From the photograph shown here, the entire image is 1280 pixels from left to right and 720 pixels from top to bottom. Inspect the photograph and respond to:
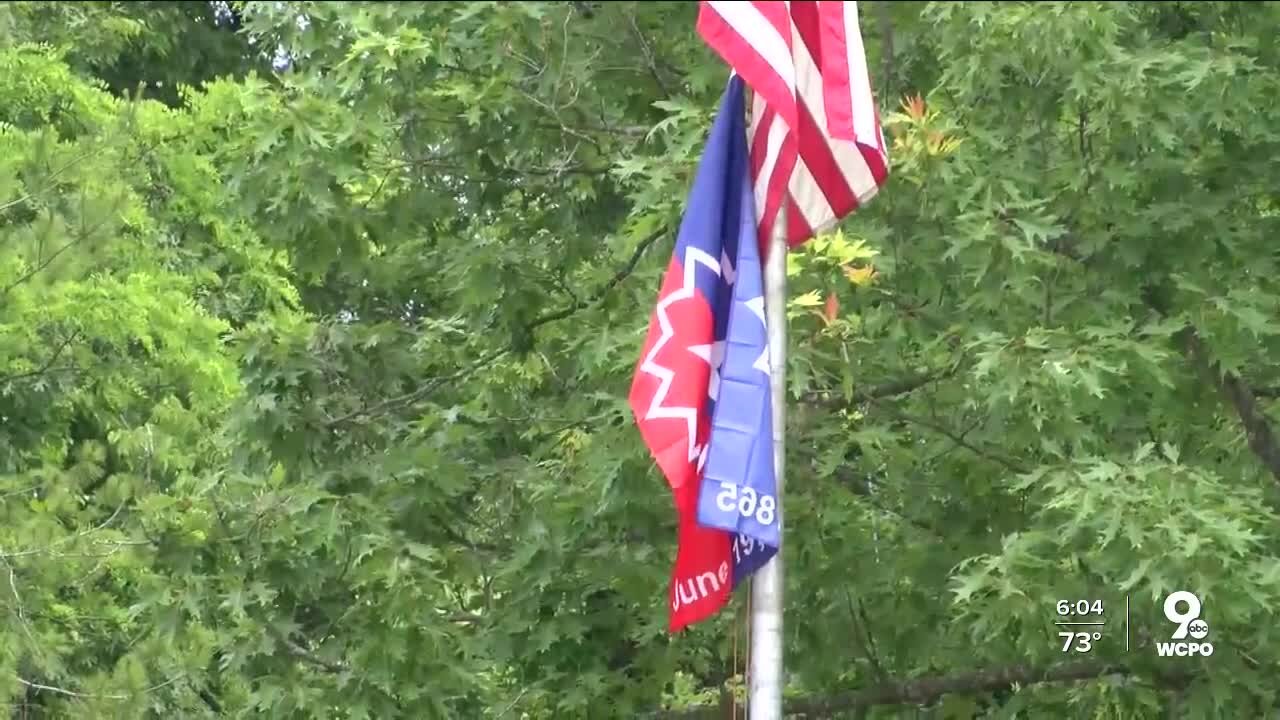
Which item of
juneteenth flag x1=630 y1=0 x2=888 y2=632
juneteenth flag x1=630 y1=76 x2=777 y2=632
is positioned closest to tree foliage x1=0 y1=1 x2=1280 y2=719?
juneteenth flag x1=630 y1=0 x2=888 y2=632

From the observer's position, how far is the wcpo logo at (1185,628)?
24.3 ft

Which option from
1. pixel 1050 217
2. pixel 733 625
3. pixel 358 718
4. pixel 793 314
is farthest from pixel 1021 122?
pixel 358 718

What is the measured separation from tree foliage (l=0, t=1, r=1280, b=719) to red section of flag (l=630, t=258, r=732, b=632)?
1.06m

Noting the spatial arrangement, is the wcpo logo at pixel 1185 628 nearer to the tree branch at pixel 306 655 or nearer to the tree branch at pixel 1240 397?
the tree branch at pixel 1240 397

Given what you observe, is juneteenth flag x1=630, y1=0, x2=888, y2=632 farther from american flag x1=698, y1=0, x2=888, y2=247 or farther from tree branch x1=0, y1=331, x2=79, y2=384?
tree branch x1=0, y1=331, x2=79, y2=384

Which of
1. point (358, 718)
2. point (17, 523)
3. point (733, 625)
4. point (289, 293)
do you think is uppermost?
point (289, 293)

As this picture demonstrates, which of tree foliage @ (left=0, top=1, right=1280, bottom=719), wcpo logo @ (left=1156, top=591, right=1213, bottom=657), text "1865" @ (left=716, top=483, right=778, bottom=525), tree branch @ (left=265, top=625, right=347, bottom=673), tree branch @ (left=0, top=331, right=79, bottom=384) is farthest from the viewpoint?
tree branch @ (left=0, top=331, right=79, bottom=384)

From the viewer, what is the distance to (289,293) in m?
15.1

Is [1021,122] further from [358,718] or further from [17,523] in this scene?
[17,523]

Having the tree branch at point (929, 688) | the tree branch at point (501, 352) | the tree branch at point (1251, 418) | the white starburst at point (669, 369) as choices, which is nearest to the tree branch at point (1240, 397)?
the tree branch at point (1251, 418)

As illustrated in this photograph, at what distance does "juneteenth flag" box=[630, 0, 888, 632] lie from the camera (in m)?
6.68

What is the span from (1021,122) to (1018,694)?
2.58 meters

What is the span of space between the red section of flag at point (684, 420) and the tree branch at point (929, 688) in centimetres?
233

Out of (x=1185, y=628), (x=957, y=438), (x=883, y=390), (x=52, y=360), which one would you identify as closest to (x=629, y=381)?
(x=883, y=390)
